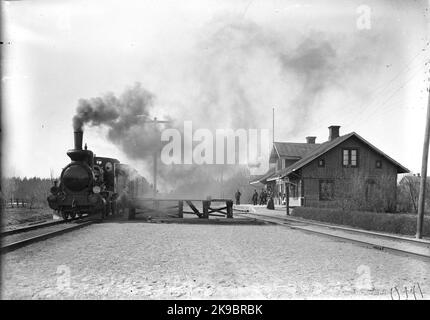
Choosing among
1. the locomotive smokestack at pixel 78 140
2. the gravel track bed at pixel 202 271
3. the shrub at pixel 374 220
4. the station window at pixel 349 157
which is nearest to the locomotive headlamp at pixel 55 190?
the locomotive smokestack at pixel 78 140

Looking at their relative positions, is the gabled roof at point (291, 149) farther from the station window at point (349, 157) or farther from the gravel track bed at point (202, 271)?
the gravel track bed at point (202, 271)

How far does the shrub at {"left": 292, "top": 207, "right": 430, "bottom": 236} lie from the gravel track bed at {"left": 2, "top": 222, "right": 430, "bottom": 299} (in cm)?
511

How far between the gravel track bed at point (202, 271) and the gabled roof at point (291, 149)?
2822 centimetres

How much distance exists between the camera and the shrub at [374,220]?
14070mm

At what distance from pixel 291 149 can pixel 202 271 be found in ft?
110

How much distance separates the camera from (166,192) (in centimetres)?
3117

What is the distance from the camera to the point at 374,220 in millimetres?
15805

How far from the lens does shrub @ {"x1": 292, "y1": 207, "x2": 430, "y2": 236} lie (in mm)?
14070

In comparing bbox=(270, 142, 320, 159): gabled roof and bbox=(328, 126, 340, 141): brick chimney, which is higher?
bbox=(328, 126, 340, 141): brick chimney

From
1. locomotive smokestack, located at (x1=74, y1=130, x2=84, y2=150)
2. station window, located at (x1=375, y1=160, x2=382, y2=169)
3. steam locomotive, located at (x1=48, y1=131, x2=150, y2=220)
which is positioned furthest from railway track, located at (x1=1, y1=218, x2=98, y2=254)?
station window, located at (x1=375, y1=160, x2=382, y2=169)

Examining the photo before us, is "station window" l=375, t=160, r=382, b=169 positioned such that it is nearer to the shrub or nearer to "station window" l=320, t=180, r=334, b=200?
"station window" l=320, t=180, r=334, b=200
